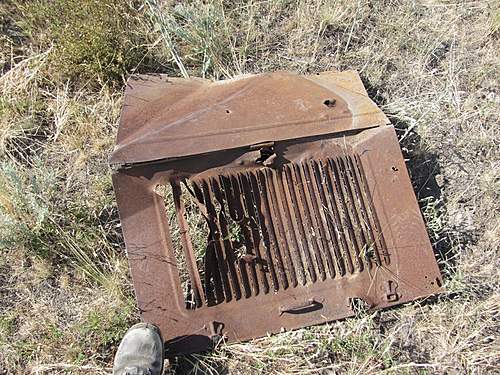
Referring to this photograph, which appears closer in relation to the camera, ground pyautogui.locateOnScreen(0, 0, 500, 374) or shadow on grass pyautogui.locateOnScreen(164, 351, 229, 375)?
shadow on grass pyautogui.locateOnScreen(164, 351, 229, 375)

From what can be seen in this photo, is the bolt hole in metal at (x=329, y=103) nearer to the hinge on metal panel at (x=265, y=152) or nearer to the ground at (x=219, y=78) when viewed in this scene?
the hinge on metal panel at (x=265, y=152)

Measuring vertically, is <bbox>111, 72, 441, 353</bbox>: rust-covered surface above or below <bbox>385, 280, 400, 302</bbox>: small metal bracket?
above

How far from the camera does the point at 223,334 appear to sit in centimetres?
A: 270

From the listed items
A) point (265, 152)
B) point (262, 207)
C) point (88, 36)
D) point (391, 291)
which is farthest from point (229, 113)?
point (391, 291)

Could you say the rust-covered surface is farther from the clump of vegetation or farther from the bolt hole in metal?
the clump of vegetation

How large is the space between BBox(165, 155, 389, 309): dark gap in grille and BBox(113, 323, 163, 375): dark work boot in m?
0.28

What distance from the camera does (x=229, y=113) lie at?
2963 millimetres

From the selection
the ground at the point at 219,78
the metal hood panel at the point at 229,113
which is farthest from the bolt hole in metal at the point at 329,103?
the ground at the point at 219,78

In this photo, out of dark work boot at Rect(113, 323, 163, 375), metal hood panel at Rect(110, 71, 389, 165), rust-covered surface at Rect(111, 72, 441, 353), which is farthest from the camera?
metal hood panel at Rect(110, 71, 389, 165)

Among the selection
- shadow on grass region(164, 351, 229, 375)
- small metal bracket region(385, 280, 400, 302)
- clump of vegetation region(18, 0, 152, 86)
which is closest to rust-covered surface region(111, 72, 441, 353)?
small metal bracket region(385, 280, 400, 302)

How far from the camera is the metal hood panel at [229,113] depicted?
112 inches

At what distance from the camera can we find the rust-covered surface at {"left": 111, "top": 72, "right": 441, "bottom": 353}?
8.98 ft

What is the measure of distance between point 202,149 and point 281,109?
522mm

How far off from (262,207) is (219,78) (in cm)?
114
